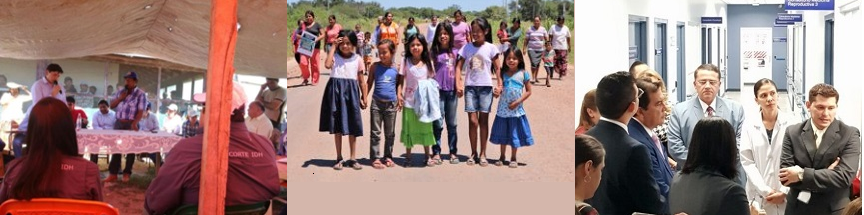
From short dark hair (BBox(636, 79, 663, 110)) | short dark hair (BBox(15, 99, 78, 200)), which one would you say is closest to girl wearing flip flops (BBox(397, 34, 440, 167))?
short dark hair (BBox(636, 79, 663, 110))

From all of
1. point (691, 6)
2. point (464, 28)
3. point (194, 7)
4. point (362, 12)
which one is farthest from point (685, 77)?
point (194, 7)

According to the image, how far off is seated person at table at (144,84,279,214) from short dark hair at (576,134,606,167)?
64.1 inches

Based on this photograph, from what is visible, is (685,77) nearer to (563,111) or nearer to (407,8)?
(563,111)

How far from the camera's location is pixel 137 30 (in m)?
6.73

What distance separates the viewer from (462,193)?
688 cm

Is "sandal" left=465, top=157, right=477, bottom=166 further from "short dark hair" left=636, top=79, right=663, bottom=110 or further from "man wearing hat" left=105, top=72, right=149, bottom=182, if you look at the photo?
"man wearing hat" left=105, top=72, right=149, bottom=182

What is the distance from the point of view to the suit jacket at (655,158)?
20.8 feet

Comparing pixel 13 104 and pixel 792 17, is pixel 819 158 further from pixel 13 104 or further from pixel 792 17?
pixel 13 104

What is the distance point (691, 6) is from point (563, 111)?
2.70ft

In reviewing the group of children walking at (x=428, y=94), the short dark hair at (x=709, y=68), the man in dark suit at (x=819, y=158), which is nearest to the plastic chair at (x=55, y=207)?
the group of children walking at (x=428, y=94)

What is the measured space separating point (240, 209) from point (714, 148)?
2.36 meters

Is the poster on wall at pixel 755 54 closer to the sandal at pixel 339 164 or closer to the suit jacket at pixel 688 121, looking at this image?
the suit jacket at pixel 688 121

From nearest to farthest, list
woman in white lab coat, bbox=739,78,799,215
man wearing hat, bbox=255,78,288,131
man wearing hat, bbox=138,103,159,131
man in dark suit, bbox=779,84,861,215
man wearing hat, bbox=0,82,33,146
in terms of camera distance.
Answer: man in dark suit, bbox=779,84,861,215, woman in white lab coat, bbox=739,78,799,215, man wearing hat, bbox=0,82,33,146, man wearing hat, bbox=138,103,159,131, man wearing hat, bbox=255,78,288,131

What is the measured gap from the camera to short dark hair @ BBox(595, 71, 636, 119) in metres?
6.35
